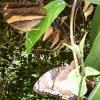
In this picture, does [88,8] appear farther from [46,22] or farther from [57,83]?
[57,83]

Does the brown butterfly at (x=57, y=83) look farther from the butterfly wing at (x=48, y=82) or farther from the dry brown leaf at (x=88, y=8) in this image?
the dry brown leaf at (x=88, y=8)

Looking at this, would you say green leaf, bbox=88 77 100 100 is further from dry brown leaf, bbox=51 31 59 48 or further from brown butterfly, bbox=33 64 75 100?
dry brown leaf, bbox=51 31 59 48

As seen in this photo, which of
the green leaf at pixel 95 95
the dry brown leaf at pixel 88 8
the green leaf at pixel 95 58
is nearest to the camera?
the green leaf at pixel 95 95

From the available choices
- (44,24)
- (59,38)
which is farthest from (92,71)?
(59,38)

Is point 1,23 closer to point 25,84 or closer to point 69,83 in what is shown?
point 69,83

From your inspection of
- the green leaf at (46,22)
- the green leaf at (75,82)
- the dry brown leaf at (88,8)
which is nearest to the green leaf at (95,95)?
the green leaf at (75,82)

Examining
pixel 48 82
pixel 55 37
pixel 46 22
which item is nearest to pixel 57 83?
pixel 48 82
